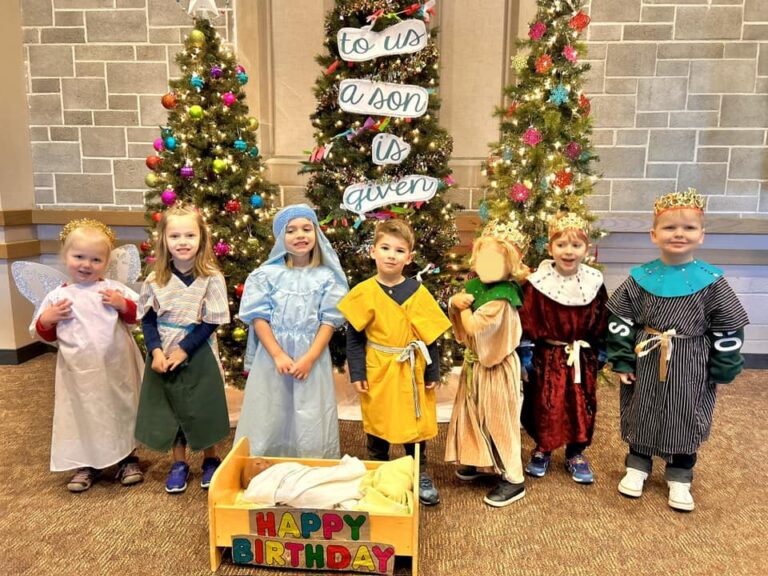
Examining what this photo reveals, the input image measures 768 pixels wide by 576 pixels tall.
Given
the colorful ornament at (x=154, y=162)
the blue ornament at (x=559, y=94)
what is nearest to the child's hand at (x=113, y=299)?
the colorful ornament at (x=154, y=162)

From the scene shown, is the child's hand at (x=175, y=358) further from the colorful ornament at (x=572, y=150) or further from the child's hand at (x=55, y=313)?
the colorful ornament at (x=572, y=150)

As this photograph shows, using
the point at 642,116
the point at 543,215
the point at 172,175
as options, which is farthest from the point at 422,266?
the point at 642,116

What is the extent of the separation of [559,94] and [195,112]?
231cm

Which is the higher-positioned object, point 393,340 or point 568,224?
point 568,224

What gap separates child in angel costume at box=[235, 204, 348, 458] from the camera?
2533 millimetres

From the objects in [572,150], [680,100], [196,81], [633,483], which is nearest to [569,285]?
[633,483]

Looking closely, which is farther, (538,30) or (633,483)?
(538,30)

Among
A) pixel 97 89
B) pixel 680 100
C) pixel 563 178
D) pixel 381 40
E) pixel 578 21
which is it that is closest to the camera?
pixel 381 40

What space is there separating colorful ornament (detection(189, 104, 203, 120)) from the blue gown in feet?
4.83

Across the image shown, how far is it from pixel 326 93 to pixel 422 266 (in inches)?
50.7

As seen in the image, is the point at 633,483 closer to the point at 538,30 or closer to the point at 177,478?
the point at 177,478

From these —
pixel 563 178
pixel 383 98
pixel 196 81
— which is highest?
pixel 196 81

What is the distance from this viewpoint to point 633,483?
2732 mm

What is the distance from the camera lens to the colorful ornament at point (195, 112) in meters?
3.47
